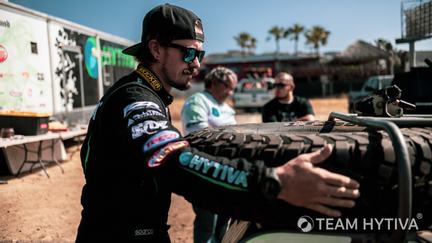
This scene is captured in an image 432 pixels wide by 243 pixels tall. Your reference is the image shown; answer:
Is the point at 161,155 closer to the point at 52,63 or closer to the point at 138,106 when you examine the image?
the point at 138,106

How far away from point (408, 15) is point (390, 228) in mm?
3020

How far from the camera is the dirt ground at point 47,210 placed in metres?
3.02

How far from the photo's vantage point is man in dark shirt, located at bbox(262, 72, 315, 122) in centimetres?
456

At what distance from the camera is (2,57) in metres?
5.55

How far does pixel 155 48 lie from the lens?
165cm

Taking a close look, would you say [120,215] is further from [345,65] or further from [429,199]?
[345,65]

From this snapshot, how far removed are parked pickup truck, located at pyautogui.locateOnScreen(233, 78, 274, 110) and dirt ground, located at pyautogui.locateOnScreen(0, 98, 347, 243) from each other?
42.0ft

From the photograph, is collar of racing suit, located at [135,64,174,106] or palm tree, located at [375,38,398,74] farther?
palm tree, located at [375,38,398,74]

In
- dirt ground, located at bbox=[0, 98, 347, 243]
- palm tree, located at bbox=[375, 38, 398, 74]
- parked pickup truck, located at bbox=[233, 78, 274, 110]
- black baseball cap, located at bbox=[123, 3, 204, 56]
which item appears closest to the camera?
black baseball cap, located at bbox=[123, 3, 204, 56]

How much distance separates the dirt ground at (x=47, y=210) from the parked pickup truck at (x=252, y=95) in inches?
503

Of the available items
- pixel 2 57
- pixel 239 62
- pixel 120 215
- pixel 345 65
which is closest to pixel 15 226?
pixel 120 215

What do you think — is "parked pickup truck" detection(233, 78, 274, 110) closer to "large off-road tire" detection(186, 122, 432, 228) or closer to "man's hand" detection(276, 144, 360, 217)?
"large off-road tire" detection(186, 122, 432, 228)

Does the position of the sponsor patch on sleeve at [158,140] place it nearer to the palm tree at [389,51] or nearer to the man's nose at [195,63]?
the man's nose at [195,63]

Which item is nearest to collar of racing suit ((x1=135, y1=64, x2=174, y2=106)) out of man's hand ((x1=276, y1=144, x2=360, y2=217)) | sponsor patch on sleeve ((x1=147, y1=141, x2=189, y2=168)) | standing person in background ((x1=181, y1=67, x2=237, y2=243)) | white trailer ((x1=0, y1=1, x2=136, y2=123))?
sponsor patch on sleeve ((x1=147, y1=141, x2=189, y2=168))
